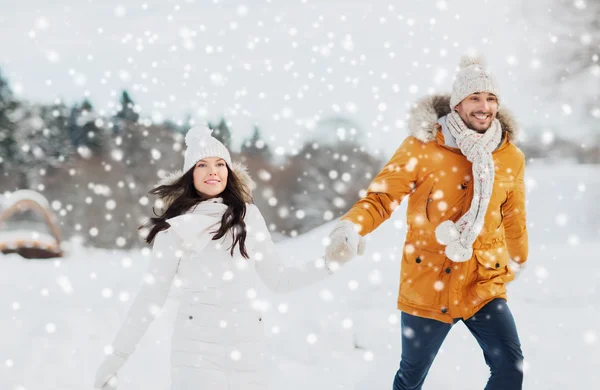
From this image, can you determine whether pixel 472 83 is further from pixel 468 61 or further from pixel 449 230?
pixel 449 230

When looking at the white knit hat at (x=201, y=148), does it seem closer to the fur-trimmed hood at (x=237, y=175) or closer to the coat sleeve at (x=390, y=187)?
the fur-trimmed hood at (x=237, y=175)

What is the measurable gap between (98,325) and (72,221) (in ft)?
28.5

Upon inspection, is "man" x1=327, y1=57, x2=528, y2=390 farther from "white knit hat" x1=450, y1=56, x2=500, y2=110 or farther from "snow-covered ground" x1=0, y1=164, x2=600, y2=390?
"snow-covered ground" x1=0, y1=164, x2=600, y2=390

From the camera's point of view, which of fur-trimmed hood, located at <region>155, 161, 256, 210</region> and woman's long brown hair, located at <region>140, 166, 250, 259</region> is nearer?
woman's long brown hair, located at <region>140, 166, 250, 259</region>

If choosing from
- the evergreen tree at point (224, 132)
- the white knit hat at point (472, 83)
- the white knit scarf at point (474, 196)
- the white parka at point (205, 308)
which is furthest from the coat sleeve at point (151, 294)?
the evergreen tree at point (224, 132)

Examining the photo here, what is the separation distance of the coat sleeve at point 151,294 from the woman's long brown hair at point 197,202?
0.12 metres

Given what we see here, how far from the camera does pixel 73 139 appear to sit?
47.8 ft

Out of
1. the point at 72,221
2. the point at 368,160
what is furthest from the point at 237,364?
the point at 72,221

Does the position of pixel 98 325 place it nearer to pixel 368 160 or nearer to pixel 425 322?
pixel 425 322

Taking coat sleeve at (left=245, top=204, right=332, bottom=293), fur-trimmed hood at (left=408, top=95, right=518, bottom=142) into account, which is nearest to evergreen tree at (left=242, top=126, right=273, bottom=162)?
fur-trimmed hood at (left=408, top=95, right=518, bottom=142)

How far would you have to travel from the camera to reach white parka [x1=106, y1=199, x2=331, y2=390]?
236 cm

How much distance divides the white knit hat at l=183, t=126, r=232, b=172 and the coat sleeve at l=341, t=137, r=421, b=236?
803mm

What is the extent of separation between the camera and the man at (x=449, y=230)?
110 inches

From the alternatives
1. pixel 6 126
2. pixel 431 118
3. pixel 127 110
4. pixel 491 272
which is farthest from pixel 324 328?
pixel 6 126
